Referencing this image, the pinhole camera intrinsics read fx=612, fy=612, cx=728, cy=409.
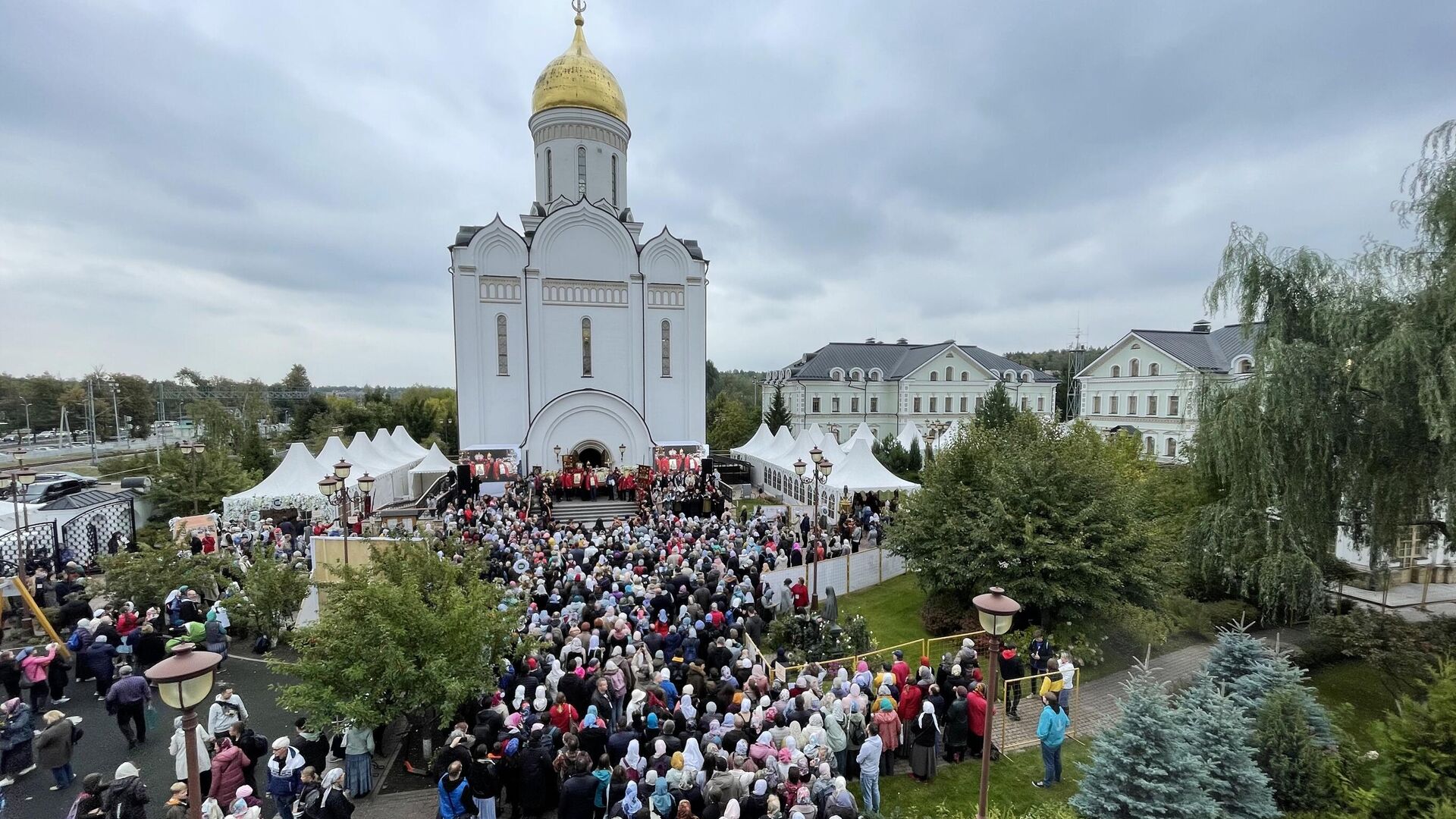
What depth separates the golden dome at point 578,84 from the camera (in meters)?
28.3

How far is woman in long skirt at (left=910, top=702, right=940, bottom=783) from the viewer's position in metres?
7.38

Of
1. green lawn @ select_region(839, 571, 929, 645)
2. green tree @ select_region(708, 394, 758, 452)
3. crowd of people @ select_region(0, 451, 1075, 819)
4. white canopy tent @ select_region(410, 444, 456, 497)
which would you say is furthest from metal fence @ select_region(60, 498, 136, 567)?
green tree @ select_region(708, 394, 758, 452)

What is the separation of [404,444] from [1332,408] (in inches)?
1257

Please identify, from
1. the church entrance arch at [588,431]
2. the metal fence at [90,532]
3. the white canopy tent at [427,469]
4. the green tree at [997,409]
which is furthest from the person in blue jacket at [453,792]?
the green tree at [997,409]

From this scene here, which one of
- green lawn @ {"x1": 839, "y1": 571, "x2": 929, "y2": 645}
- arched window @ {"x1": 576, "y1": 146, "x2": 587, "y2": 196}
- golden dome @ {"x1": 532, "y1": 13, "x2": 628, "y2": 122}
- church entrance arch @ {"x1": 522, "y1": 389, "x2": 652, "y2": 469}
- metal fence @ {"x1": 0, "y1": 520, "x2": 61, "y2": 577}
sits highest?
golden dome @ {"x1": 532, "y1": 13, "x2": 628, "y2": 122}

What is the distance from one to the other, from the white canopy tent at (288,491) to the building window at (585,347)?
10.5 metres

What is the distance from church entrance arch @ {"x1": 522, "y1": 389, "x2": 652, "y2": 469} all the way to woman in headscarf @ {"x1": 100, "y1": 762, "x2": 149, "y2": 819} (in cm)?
2007

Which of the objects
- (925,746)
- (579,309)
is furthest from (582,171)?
(925,746)

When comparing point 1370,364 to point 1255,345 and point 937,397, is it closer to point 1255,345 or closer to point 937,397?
point 1255,345

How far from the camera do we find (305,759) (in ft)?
22.2

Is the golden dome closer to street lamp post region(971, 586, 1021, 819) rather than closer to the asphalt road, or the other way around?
the asphalt road

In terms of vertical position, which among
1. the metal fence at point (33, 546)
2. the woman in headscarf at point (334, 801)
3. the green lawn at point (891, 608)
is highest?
the metal fence at point (33, 546)

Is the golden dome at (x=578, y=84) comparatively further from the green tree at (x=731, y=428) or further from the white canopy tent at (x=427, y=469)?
the green tree at (x=731, y=428)

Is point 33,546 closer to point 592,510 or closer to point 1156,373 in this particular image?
point 592,510
